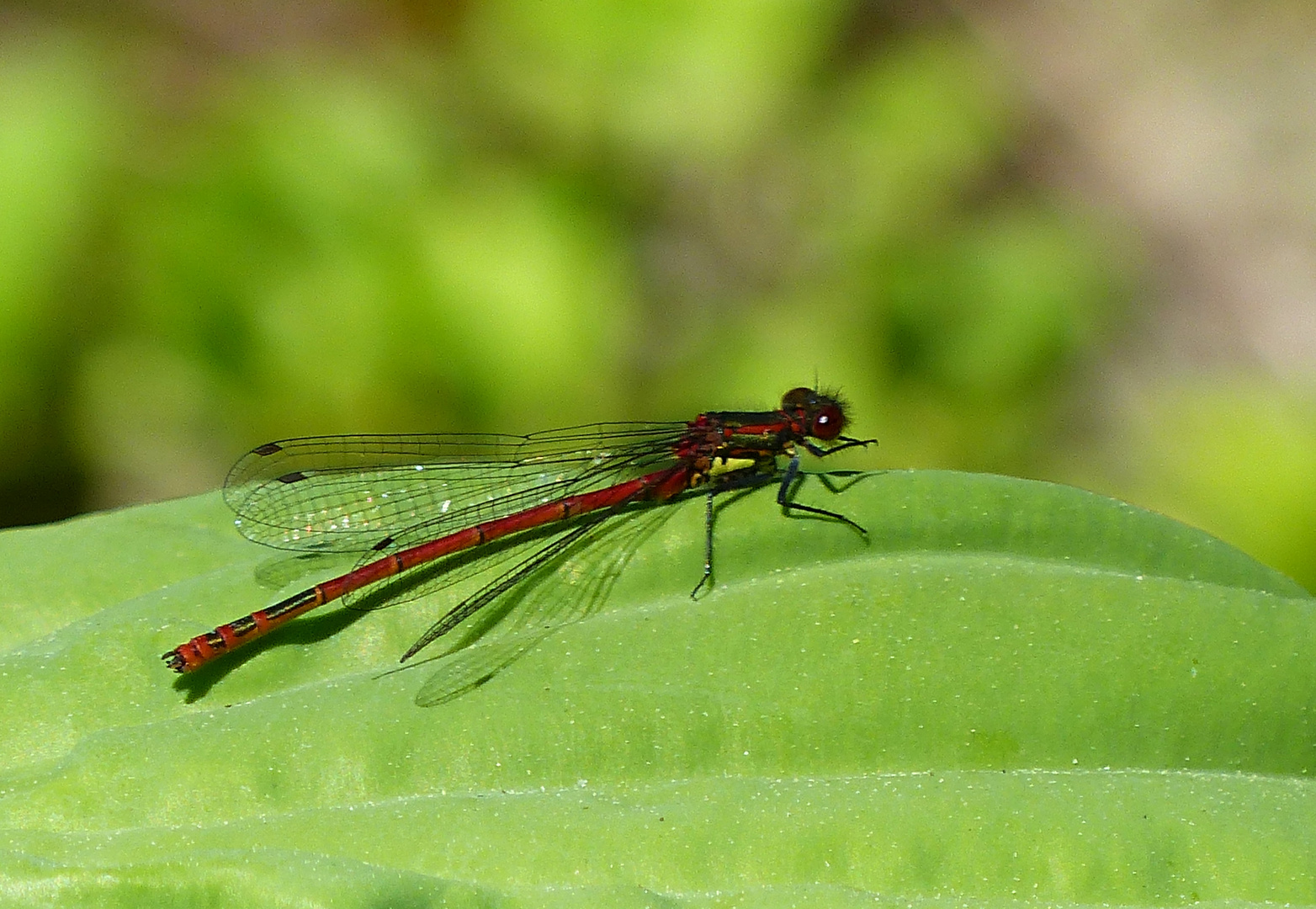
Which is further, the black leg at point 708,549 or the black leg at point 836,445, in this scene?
the black leg at point 836,445

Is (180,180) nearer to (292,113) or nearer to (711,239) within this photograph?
(292,113)

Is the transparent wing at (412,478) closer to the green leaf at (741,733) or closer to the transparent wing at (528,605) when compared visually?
the transparent wing at (528,605)

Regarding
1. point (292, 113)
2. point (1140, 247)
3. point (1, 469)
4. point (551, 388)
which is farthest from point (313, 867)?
point (1140, 247)

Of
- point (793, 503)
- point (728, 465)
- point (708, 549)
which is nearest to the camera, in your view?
point (708, 549)

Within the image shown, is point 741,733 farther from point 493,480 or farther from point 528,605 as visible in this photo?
point 493,480

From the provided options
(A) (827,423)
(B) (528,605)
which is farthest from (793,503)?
(A) (827,423)

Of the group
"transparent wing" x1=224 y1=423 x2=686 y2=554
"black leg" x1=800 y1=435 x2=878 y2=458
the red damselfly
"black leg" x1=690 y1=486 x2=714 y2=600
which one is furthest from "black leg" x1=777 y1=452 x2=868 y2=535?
"transparent wing" x1=224 y1=423 x2=686 y2=554

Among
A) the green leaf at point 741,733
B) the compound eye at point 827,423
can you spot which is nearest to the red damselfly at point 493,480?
the compound eye at point 827,423
